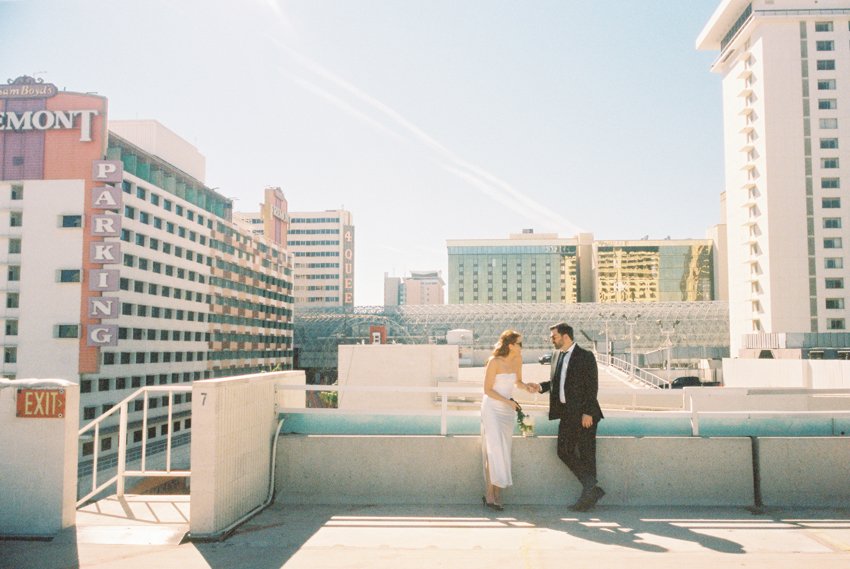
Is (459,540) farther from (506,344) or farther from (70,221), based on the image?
(70,221)

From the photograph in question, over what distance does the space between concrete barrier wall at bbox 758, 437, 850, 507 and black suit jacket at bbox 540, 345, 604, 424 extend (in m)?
1.97

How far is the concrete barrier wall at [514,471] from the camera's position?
689cm

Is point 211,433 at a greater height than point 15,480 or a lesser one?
greater

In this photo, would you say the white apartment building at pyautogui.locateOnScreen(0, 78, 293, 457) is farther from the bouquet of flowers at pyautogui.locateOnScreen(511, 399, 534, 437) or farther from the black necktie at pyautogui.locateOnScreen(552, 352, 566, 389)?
the black necktie at pyautogui.locateOnScreen(552, 352, 566, 389)

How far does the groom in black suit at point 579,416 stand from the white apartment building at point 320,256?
6106 inches

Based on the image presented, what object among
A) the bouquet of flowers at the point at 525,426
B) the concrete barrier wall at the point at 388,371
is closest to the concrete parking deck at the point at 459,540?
the bouquet of flowers at the point at 525,426

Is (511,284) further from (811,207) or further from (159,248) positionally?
(159,248)

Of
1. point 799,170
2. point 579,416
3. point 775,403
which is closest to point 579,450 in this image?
point 579,416

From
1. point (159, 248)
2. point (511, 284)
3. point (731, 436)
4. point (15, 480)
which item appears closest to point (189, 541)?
point (15, 480)

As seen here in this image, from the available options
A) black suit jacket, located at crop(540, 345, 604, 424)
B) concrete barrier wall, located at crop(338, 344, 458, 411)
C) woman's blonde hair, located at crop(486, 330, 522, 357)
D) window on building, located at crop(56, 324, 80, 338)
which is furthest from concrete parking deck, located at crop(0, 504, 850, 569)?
window on building, located at crop(56, 324, 80, 338)

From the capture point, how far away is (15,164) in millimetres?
56344

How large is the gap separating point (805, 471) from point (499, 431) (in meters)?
3.37

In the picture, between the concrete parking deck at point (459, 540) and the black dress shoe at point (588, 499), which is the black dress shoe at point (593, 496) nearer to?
the black dress shoe at point (588, 499)

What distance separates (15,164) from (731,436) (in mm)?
64444
